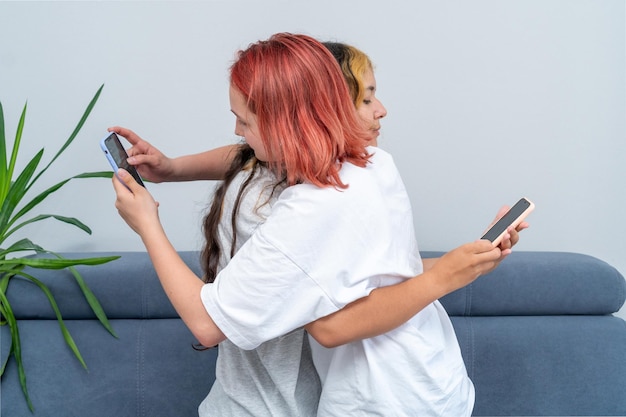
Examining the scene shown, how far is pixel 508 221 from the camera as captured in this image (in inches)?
51.4

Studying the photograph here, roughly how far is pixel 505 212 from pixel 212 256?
0.54 metres

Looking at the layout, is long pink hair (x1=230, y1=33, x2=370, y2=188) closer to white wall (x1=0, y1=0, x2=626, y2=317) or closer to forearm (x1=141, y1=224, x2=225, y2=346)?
forearm (x1=141, y1=224, x2=225, y2=346)

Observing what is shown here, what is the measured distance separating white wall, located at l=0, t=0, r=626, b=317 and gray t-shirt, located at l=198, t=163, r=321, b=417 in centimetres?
114

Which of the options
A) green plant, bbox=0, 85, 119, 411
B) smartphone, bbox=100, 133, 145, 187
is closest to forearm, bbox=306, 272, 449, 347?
smartphone, bbox=100, 133, 145, 187

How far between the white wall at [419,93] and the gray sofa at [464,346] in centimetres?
38

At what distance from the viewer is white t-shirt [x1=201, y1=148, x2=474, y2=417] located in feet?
4.08

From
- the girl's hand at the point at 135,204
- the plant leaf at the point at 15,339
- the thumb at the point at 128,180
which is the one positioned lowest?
the plant leaf at the point at 15,339

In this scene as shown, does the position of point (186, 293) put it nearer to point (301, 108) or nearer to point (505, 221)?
point (301, 108)

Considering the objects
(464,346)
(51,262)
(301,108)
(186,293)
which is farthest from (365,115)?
(51,262)

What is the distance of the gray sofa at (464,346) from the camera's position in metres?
2.24

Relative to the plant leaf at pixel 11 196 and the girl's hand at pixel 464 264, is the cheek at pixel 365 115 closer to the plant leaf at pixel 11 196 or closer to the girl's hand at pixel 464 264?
the girl's hand at pixel 464 264

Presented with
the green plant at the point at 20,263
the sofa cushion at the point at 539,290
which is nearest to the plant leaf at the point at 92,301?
the green plant at the point at 20,263

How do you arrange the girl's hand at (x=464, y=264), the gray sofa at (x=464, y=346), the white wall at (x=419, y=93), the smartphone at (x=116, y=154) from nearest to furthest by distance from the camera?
the girl's hand at (x=464, y=264), the smartphone at (x=116, y=154), the gray sofa at (x=464, y=346), the white wall at (x=419, y=93)

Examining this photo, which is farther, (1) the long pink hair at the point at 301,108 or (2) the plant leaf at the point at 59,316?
(2) the plant leaf at the point at 59,316
